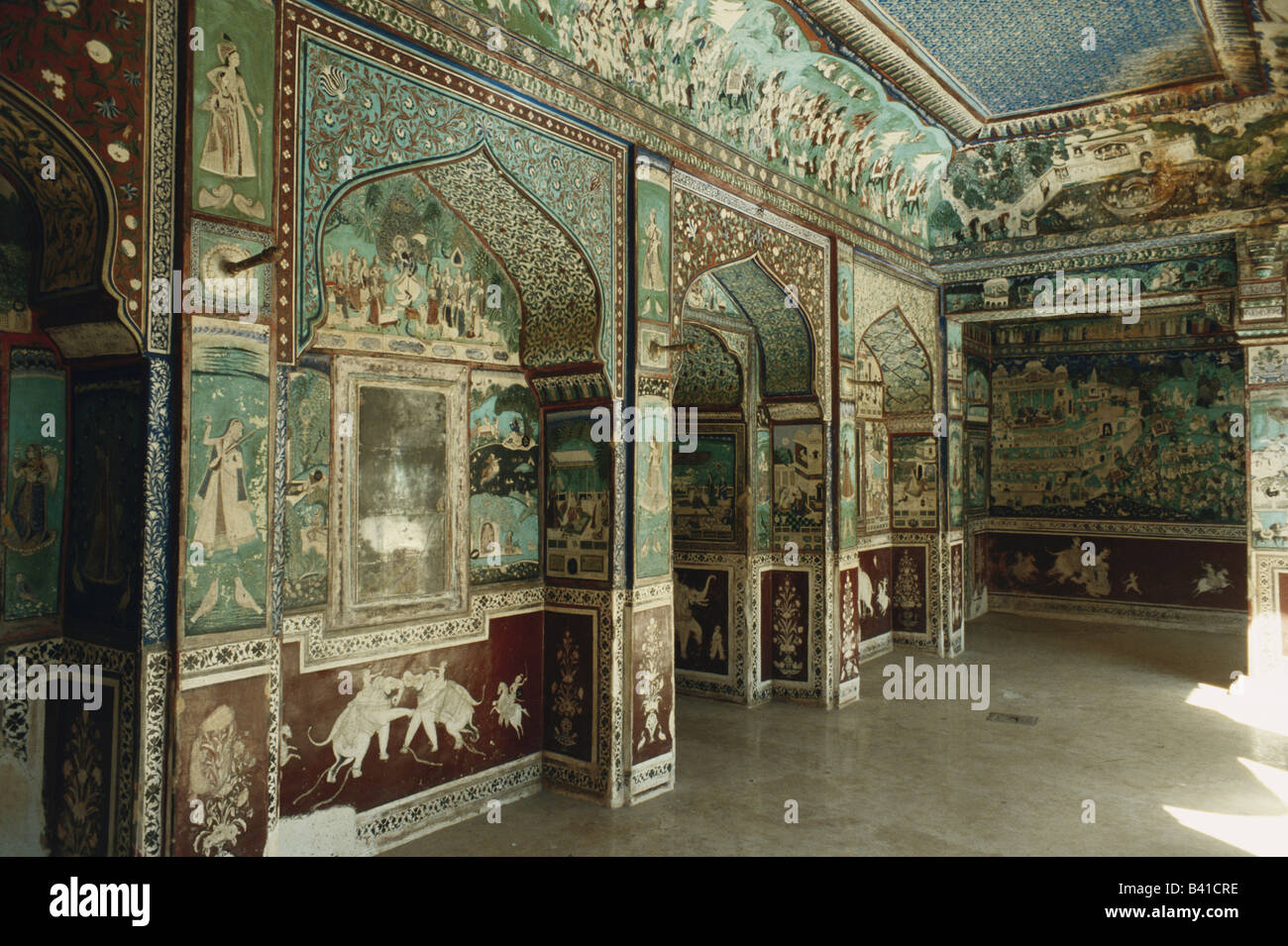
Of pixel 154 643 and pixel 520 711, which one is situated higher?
pixel 154 643

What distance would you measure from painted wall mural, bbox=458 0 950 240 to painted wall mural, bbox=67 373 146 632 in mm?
2999

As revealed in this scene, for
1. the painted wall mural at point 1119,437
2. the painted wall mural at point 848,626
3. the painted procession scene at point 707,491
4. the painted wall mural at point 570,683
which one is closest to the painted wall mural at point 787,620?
the painted wall mural at point 848,626

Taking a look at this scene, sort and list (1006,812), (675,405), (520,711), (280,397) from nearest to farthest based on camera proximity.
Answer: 1. (280,397)
2. (1006,812)
3. (520,711)
4. (675,405)

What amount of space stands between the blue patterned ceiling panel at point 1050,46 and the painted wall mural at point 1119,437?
6255mm

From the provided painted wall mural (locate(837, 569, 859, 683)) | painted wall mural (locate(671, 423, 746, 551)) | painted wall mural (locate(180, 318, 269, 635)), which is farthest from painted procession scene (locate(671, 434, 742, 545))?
painted wall mural (locate(180, 318, 269, 635))

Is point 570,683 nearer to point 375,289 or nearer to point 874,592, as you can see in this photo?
point 375,289

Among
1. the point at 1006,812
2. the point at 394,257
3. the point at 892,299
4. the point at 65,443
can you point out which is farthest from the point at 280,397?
the point at 892,299

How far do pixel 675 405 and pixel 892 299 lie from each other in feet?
9.05

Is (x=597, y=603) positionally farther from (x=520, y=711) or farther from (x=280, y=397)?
(x=280, y=397)

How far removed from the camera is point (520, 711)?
6215 millimetres

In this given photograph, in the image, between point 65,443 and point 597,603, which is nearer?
point 65,443

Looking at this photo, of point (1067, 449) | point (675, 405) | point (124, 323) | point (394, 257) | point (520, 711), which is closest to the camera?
point (124, 323)

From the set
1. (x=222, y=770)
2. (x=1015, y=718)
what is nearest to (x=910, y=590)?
(x=1015, y=718)

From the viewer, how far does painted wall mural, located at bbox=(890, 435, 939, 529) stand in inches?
429
